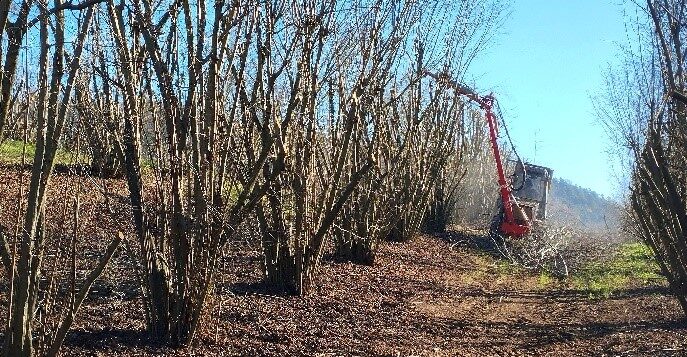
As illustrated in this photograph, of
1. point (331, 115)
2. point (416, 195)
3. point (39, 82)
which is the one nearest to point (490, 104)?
point (416, 195)

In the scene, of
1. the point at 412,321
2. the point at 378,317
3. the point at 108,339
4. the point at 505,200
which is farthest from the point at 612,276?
the point at 108,339

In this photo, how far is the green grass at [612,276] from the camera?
1113 cm

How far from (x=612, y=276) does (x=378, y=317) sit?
731 centimetres

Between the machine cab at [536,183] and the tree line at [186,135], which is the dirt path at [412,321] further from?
the machine cab at [536,183]

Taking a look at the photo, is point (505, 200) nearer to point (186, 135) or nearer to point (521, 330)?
point (521, 330)

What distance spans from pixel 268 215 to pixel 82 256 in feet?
6.74

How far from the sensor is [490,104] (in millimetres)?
16906

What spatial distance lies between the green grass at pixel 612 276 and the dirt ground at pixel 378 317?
413 millimetres

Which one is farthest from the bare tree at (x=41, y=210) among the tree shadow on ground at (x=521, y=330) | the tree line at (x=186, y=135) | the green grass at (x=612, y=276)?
the green grass at (x=612, y=276)

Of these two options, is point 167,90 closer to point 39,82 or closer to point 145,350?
point 39,82

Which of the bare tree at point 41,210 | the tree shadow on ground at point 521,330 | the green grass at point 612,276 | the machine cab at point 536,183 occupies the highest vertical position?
the machine cab at point 536,183

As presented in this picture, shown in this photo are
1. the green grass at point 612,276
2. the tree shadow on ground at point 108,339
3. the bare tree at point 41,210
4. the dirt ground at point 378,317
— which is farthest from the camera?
the green grass at point 612,276

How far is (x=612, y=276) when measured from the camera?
42.9 feet

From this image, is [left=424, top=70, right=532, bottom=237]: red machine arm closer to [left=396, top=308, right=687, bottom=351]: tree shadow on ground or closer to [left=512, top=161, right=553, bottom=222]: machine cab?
[left=512, top=161, right=553, bottom=222]: machine cab
